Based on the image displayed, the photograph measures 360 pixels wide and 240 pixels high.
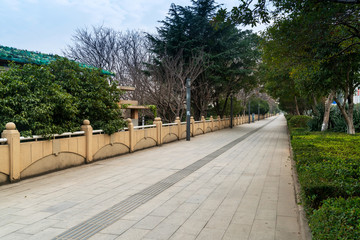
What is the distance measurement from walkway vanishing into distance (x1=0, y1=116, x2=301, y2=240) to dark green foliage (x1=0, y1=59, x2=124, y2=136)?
1.51 metres

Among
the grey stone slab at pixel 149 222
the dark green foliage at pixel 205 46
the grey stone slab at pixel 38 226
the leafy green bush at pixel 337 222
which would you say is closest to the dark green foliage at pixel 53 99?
the grey stone slab at pixel 38 226

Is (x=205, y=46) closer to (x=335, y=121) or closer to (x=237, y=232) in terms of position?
(x=335, y=121)

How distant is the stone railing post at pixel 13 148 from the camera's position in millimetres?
6621

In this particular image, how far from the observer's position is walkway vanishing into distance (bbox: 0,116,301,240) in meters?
4.04

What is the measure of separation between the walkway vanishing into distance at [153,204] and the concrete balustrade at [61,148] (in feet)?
1.04

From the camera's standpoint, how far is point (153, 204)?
17.3ft

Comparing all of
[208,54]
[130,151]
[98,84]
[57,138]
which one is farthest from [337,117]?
[57,138]

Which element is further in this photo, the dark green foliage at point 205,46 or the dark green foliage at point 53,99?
the dark green foliage at point 205,46

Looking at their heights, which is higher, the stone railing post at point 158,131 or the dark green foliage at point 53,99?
the dark green foliage at point 53,99

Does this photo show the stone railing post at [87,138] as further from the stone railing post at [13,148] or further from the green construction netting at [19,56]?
the green construction netting at [19,56]

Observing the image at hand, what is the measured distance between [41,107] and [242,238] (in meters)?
6.22

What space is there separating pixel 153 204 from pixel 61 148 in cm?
424

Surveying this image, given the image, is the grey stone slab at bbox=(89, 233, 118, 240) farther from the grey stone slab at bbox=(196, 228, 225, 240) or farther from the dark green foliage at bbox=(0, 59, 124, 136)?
the dark green foliage at bbox=(0, 59, 124, 136)

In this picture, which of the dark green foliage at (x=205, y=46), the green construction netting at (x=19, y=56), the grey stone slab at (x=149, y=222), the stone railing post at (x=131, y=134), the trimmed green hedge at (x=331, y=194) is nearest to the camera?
the trimmed green hedge at (x=331, y=194)
